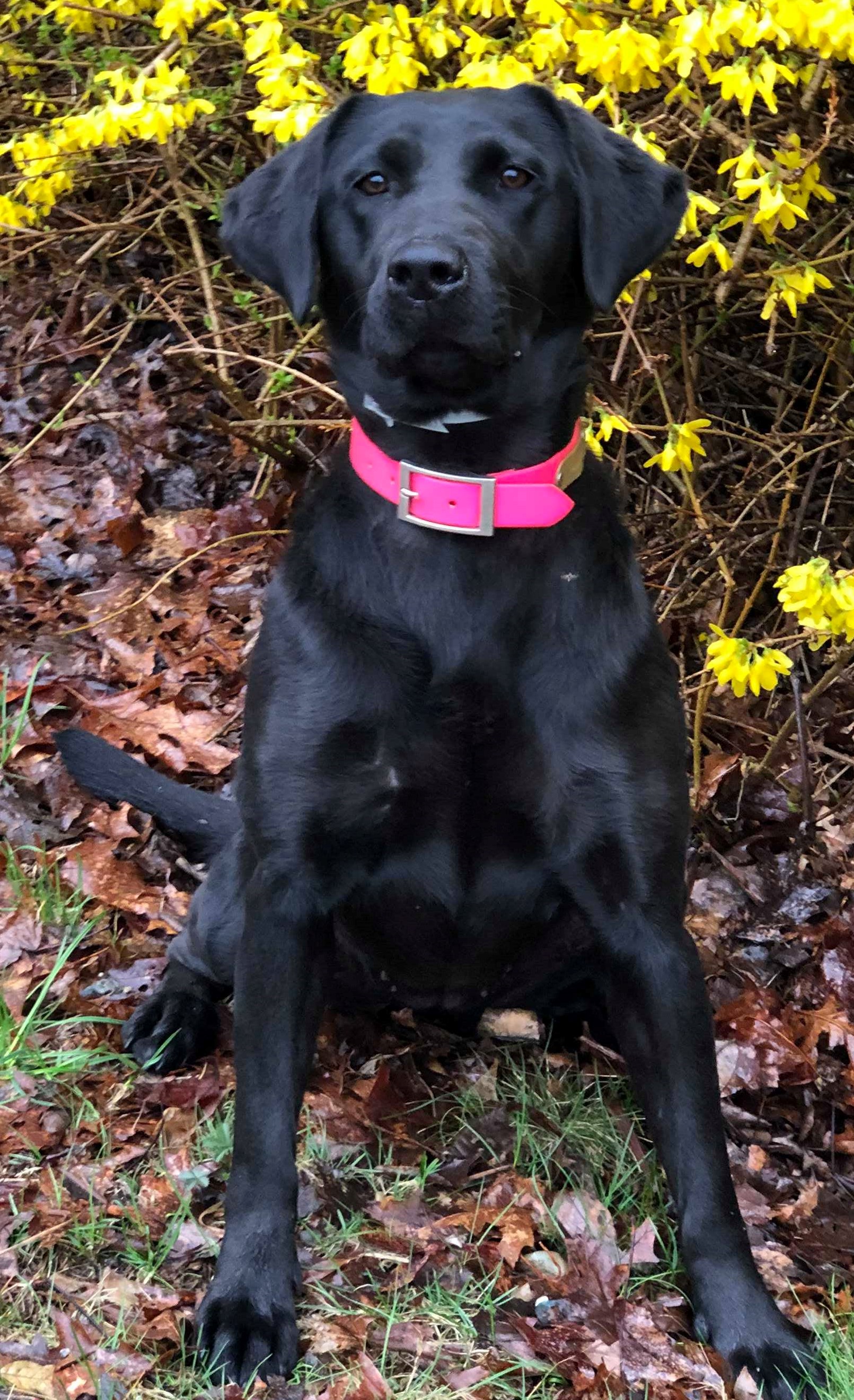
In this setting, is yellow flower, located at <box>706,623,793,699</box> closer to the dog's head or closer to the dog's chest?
the dog's chest

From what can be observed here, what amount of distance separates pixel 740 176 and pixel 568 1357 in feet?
6.61

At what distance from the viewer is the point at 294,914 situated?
2.34 m

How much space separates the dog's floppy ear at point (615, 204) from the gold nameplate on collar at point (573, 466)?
227 mm

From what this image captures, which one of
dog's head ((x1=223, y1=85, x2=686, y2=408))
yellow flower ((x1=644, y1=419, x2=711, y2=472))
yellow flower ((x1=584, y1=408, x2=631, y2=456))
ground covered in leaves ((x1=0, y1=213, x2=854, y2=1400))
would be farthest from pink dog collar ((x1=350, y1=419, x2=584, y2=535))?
ground covered in leaves ((x1=0, y1=213, x2=854, y2=1400))

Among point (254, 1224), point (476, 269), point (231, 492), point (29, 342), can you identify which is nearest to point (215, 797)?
point (254, 1224)

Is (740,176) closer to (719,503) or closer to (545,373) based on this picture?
(545,373)

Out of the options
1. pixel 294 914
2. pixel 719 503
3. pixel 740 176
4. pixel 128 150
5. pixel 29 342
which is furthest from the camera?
pixel 29 342

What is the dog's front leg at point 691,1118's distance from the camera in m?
2.19

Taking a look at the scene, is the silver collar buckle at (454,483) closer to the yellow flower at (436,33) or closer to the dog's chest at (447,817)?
the dog's chest at (447,817)

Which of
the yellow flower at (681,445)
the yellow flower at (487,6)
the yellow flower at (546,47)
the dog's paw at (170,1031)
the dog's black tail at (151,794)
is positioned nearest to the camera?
the yellow flower at (546,47)

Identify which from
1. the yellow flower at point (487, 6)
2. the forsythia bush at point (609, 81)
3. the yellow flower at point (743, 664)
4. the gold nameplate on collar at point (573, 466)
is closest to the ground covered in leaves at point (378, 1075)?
the forsythia bush at point (609, 81)

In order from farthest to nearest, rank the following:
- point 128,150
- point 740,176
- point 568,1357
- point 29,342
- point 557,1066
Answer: point 29,342 → point 128,150 → point 557,1066 → point 740,176 → point 568,1357

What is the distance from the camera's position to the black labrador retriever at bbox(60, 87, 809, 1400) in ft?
7.43

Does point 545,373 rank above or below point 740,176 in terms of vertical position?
below
